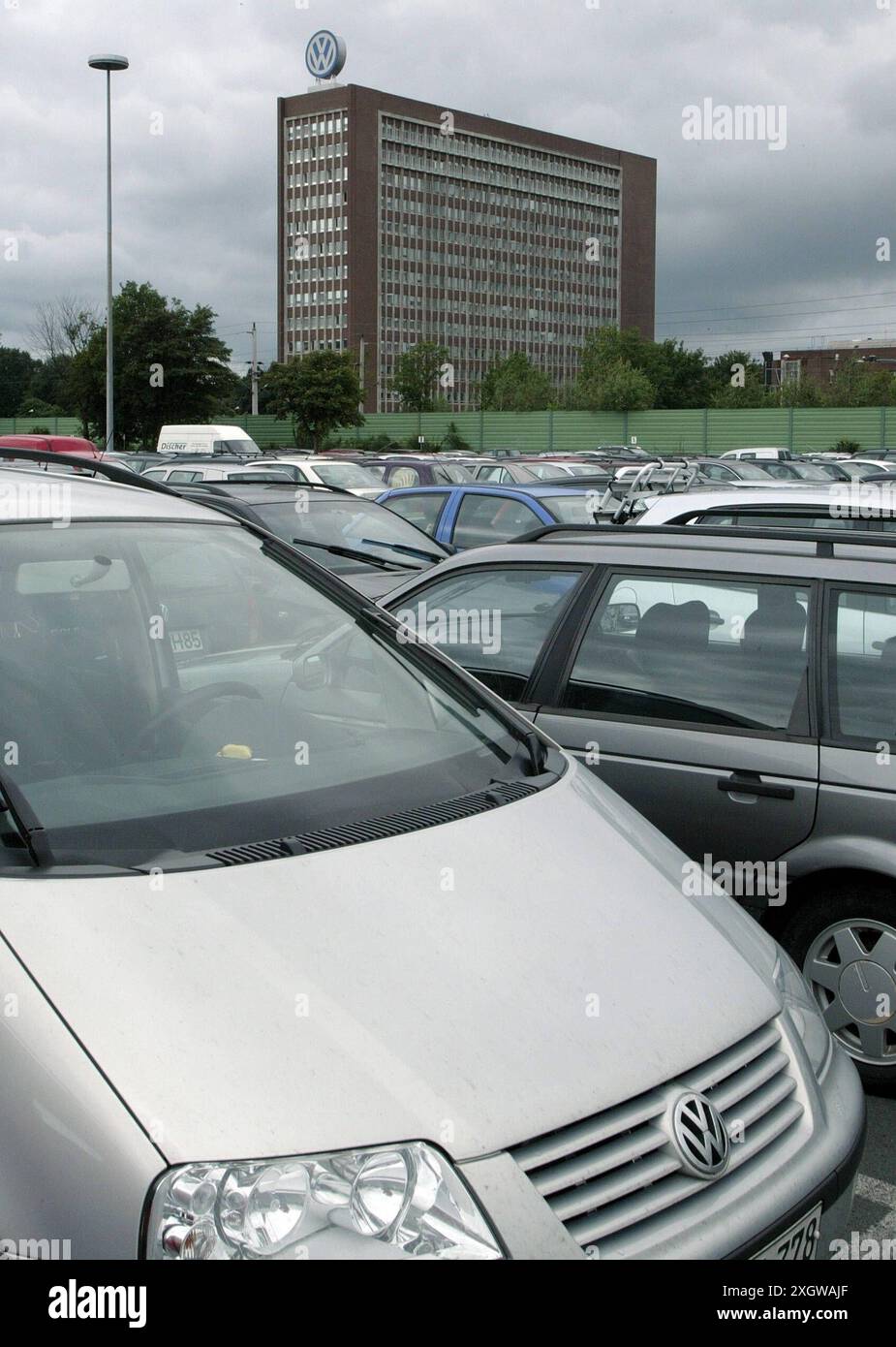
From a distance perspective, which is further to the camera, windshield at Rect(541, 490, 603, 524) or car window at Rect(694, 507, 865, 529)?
windshield at Rect(541, 490, 603, 524)

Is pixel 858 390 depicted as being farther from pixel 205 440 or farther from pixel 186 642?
pixel 186 642

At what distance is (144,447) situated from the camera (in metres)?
57.1

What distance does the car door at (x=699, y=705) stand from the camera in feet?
13.9

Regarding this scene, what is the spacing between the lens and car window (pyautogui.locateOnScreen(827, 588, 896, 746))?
164 inches

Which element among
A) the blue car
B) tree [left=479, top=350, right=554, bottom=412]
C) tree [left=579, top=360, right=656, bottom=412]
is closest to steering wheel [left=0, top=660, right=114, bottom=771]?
the blue car

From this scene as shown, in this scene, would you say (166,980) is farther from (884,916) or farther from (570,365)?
(570,365)

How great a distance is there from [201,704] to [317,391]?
61.2 meters

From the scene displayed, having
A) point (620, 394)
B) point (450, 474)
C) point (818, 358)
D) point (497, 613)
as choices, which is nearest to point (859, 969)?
point (497, 613)

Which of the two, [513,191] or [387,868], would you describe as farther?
[513,191]

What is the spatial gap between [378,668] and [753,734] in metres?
1.49

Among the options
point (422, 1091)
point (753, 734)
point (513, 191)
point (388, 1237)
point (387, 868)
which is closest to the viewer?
point (388, 1237)

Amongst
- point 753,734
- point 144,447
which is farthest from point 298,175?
point 753,734

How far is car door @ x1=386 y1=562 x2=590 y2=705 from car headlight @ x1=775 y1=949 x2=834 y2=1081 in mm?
2114

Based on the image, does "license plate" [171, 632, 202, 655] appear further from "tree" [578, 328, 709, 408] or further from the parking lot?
"tree" [578, 328, 709, 408]
